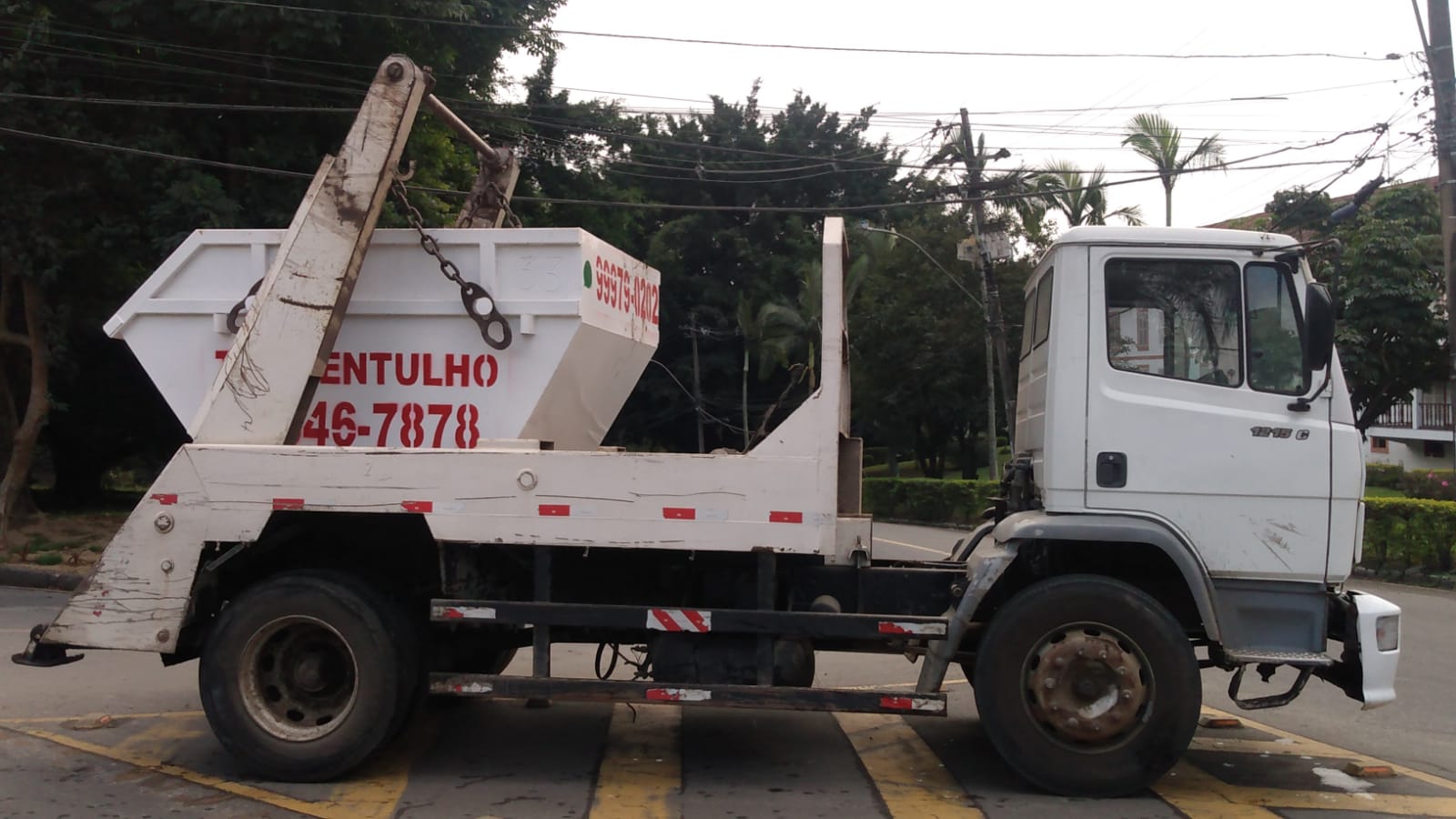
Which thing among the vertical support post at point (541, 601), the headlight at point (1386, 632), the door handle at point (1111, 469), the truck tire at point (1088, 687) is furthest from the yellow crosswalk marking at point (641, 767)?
the headlight at point (1386, 632)

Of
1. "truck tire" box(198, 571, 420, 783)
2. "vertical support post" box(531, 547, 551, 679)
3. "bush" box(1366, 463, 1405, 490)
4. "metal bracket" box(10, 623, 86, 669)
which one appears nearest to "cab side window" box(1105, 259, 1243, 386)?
"vertical support post" box(531, 547, 551, 679)

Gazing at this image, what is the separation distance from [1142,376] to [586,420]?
3.04 meters

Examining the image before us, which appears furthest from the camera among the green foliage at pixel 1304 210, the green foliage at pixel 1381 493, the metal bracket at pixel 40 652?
the green foliage at pixel 1304 210

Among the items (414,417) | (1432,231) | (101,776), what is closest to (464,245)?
(414,417)

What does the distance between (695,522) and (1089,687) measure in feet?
6.47

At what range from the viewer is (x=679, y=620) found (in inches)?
223

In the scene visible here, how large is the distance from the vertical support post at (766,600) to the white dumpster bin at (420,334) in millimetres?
1494

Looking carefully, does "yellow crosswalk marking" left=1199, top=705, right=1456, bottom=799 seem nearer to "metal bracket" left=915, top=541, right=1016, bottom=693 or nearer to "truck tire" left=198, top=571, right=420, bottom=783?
"metal bracket" left=915, top=541, right=1016, bottom=693

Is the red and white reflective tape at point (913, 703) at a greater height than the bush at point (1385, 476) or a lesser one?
lesser

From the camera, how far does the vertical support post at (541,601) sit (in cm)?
570

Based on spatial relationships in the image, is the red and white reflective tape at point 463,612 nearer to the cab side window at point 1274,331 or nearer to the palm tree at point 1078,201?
the cab side window at point 1274,331

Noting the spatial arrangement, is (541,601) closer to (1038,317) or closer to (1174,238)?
(1038,317)

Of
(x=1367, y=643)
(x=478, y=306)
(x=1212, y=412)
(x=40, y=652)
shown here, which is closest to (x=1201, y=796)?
(x=1367, y=643)

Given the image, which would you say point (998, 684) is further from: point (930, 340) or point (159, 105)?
point (930, 340)
